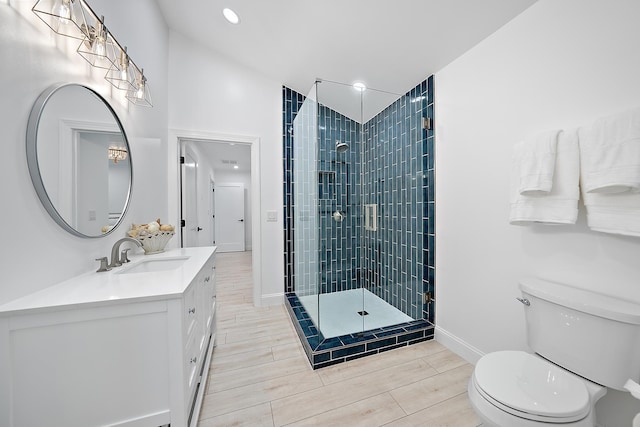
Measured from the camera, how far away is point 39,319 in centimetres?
80

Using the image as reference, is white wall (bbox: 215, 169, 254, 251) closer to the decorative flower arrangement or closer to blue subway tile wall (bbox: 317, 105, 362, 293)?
blue subway tile wall (bbox: 317, 105, 362, 293)

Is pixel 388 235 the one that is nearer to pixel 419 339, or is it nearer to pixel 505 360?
pixel 419 339

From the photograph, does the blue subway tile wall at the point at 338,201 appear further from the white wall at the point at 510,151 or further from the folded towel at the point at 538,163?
the folded towel at the point at 538,163

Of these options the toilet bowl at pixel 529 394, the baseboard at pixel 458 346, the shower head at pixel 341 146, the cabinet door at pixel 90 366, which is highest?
the shower head at pixel 341 146

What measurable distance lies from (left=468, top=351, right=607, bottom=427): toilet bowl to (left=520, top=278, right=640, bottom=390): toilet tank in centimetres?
7

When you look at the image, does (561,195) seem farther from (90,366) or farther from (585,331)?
(90,366)

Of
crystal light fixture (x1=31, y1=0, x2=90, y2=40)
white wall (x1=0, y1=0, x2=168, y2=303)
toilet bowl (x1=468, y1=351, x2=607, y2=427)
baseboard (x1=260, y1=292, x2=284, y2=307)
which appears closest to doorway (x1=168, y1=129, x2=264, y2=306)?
baseboard (x1=260, y1=292, x2=284, y2=307)

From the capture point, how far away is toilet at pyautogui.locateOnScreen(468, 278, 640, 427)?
0.86m

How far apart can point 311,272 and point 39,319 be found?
184 centimetres

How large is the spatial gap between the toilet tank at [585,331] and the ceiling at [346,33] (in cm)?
162

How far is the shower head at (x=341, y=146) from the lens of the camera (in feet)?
8.17

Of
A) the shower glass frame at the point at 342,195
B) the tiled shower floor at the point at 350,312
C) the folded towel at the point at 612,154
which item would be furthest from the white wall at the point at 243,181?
the folded towel at the point at 612,154

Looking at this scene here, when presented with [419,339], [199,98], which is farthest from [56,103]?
[419,339]

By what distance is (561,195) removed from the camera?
1149 millimetres
